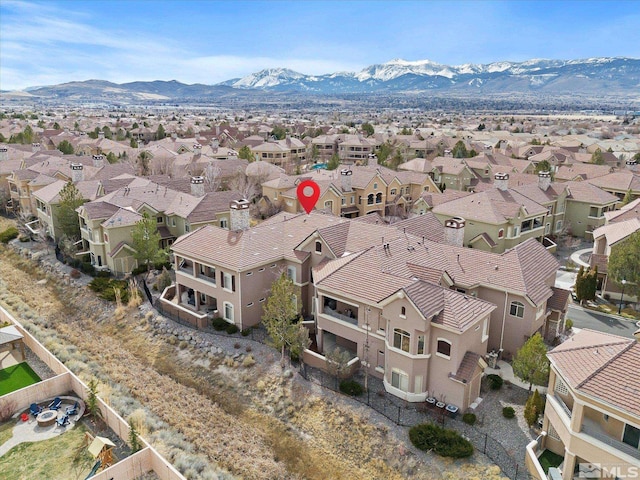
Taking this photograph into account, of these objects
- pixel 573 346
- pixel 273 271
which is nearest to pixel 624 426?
pixel 573 346

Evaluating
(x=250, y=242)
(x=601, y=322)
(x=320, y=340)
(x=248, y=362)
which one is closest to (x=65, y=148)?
(x=250, y=242)

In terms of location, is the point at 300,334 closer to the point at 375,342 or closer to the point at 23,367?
the point at 375,342

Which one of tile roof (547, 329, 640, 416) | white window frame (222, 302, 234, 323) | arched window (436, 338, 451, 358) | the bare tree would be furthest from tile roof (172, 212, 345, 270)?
the bare tree

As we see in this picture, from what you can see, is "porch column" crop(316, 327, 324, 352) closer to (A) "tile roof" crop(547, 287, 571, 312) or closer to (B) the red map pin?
(A) "tile roof" crop(547, 287, 571, 312)

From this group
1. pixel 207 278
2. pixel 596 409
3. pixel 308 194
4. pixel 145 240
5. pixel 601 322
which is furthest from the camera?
pixel 308 194

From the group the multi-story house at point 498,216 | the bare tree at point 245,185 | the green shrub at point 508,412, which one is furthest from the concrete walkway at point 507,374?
the bare tree at point 245,185

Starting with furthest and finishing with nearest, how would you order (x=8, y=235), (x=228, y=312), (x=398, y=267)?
(x=8, y=235) < (x=228, y=312) < (x=398, y=267)

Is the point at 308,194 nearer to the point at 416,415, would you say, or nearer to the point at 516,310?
the point at 516,310
